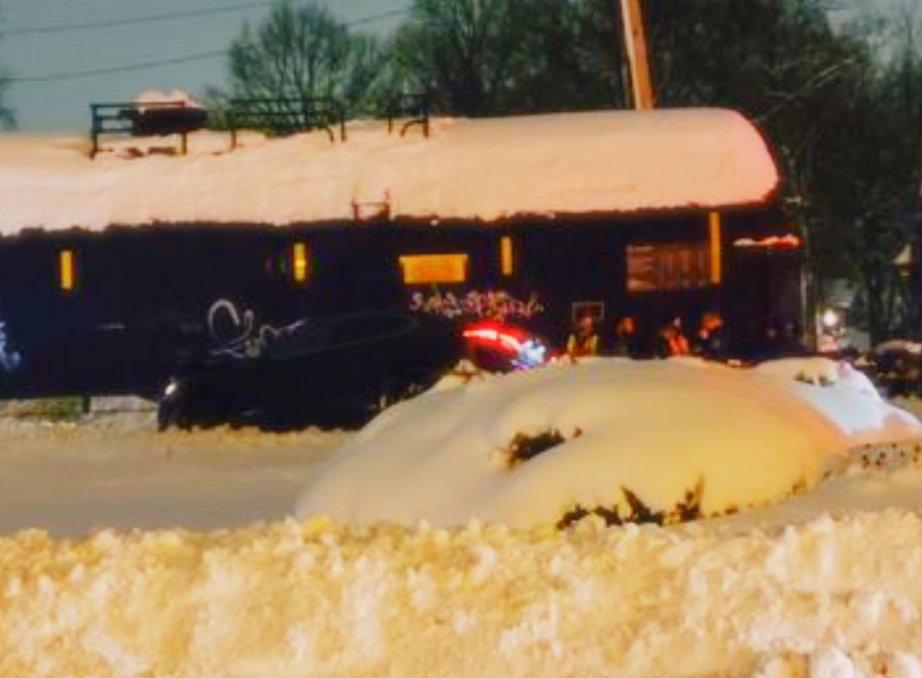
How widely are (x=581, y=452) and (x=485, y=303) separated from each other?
24053 mm

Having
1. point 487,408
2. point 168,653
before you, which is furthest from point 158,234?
point 168,653

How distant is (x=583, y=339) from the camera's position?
3123 centimetres

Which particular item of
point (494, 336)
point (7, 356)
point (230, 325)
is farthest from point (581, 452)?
point (7, 356)

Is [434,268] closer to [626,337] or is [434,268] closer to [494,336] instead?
[626,337]

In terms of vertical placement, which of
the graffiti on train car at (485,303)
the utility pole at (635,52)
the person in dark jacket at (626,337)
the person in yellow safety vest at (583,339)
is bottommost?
the person in dark jacket at (626,337)

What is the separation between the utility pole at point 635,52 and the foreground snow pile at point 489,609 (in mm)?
26753

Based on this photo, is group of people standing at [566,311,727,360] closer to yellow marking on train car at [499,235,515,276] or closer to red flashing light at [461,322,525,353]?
yellow marking on train car at [499,235,515,276]

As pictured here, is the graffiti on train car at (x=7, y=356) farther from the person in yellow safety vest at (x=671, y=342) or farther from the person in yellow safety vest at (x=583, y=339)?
the person in yellow safety vest at (x=671, y=342)

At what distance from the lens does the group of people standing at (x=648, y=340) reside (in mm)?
30703

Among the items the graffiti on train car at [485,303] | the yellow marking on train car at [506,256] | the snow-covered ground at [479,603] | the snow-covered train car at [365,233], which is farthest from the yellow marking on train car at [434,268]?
the snow-covered ground at [479,603]

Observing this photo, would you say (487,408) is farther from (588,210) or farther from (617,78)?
(617,78)

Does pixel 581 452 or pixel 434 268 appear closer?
pixel 581 452

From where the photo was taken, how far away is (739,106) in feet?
180

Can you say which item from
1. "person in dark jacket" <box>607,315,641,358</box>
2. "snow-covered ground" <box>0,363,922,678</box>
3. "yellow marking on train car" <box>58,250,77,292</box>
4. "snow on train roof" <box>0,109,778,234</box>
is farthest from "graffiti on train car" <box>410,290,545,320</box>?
"snow-covered ground" <box>0,363,922,678</box>
